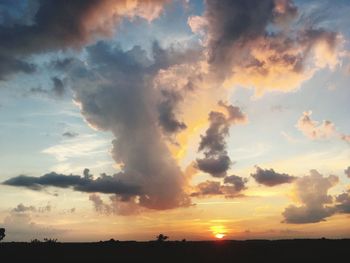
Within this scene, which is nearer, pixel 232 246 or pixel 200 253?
pixel 200 253

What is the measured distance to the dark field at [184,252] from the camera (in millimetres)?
47375

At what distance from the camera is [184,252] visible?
52000 millimetres

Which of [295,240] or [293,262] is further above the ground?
[295,240]

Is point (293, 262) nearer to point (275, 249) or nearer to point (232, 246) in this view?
point (275, 249)

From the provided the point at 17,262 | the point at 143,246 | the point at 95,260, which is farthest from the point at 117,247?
the point at 17,262

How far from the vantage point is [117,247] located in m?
56.1

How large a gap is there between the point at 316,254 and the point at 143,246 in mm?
21292

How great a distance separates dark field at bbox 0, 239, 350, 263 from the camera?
47375mm

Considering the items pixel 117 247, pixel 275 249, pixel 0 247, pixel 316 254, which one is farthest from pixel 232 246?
pixel 0 247

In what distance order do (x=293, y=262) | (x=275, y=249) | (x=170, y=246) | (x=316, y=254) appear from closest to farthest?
(x=293, y=262)
(x=316, y=254)
(x=275, y=249)
(x=170, y=246)

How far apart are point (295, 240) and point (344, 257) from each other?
15.0 m

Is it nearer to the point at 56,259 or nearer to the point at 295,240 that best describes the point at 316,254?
the point at 295,240

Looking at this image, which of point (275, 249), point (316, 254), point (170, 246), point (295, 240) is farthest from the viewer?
point (295, 240)

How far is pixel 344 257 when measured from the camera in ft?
155
